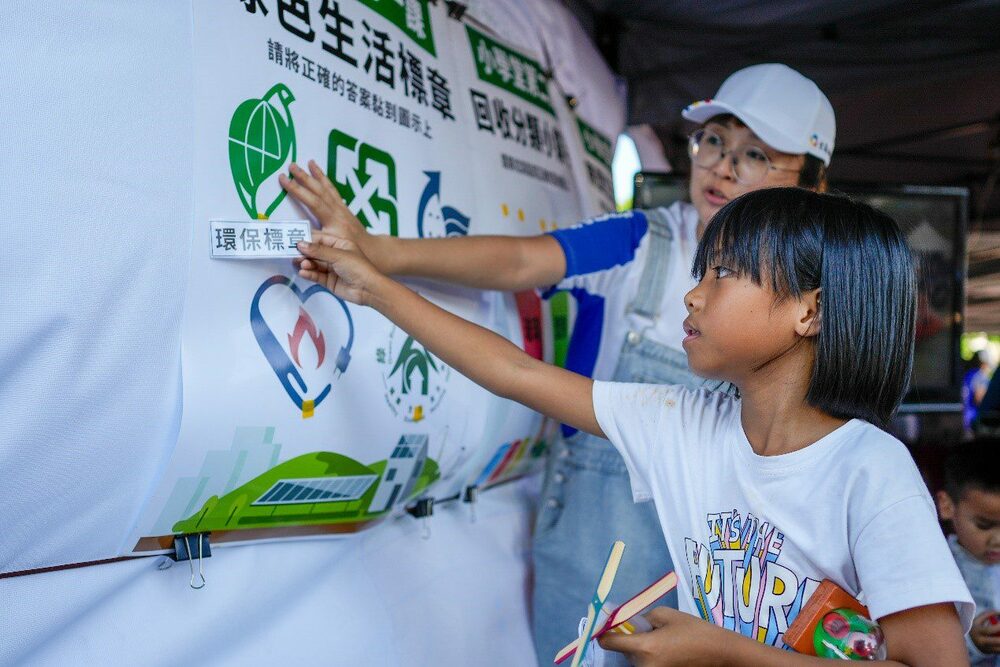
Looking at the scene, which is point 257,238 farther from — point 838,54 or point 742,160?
point 838,54

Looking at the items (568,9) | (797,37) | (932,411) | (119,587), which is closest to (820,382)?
(119,587)

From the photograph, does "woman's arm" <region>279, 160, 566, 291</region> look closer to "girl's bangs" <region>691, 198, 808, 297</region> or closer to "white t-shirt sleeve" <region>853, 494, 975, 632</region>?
"girl's bangs" <region>691, 198, 808, 297</region>

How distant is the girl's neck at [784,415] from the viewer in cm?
104

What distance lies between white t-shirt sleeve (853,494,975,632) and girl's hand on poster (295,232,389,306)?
622 millimetres

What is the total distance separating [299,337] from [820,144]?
948mm

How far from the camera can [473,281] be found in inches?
53.0

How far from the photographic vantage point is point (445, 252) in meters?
1.28

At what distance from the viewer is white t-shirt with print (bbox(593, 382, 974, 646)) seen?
2.90 feet

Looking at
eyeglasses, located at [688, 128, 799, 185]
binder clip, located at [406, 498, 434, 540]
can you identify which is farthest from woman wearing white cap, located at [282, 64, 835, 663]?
binder clip, located at [406, 498, 434, 540]

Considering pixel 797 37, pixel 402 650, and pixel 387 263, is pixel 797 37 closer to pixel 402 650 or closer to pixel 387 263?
pixel 387 263

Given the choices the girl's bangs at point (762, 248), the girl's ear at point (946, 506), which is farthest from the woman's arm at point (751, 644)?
the girl's ear at point (946, 506)

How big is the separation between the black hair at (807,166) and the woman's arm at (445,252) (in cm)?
38

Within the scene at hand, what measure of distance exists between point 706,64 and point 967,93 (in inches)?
46.5

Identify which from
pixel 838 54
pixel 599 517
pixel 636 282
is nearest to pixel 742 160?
pixel 636 282
